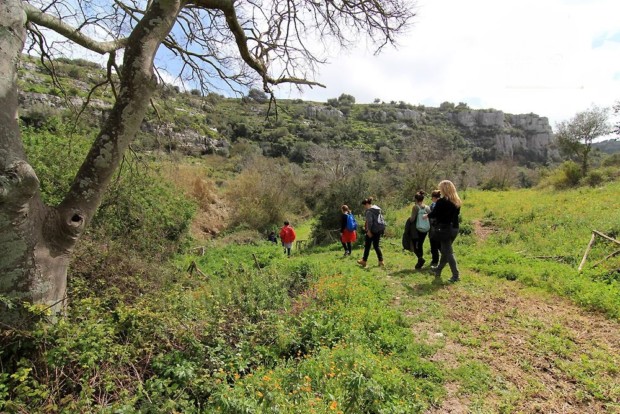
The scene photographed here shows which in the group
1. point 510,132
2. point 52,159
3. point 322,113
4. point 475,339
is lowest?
point 475,339

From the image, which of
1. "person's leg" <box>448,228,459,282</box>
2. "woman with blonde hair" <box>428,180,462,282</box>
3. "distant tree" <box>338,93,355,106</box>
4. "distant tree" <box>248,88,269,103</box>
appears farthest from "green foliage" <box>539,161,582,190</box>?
"distant tree" <box>338,93,355,106</box>

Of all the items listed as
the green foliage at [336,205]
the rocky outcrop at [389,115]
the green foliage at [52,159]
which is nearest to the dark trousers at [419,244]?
the green foliage at [52,159]

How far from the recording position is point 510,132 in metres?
103

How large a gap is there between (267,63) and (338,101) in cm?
10807

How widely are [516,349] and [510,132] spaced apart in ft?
384

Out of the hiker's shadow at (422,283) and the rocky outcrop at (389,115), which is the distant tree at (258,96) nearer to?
the hiker's shadow at (422,283)

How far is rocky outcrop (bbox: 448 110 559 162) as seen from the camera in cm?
9175

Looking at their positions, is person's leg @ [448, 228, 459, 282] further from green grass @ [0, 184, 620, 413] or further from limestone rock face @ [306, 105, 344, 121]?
limestone rock face @ [306, 105, 344, 121]

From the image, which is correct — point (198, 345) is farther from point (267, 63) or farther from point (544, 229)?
point (544, 229)

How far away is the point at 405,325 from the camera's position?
524cm

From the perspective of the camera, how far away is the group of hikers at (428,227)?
271 inches

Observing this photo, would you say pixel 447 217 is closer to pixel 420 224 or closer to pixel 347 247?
pixel 420 224

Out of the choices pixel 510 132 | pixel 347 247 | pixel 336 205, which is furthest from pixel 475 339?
pixel 510 132

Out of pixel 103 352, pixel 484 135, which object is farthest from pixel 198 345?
pixel 484 135
